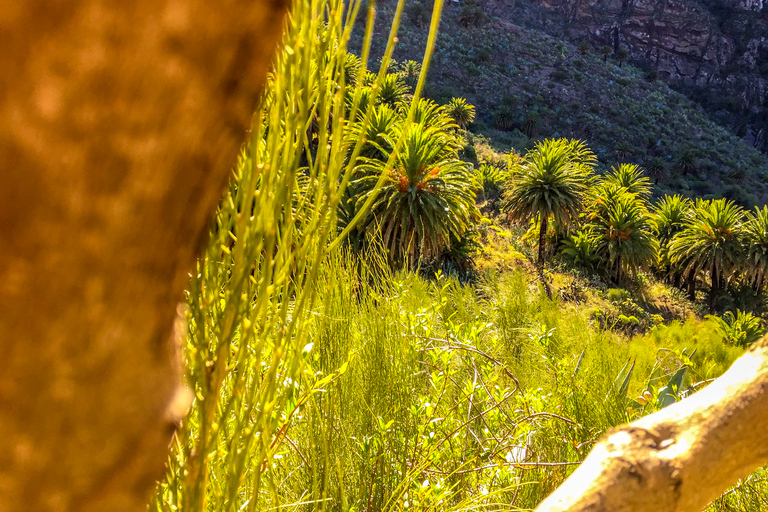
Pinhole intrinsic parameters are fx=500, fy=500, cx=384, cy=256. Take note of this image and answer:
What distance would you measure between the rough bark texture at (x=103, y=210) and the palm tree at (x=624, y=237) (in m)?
18.3

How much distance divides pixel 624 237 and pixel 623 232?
0.58ft

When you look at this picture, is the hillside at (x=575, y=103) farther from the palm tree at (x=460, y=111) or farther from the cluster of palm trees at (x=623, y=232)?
the cluster of palm trees at (x=623, y=232)

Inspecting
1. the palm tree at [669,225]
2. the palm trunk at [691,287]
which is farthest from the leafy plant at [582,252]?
the palm trunk at [691,287]

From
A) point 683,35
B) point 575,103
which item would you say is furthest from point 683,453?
point 683,35

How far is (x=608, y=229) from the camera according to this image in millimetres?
17453

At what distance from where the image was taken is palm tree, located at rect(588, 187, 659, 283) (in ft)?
55.7

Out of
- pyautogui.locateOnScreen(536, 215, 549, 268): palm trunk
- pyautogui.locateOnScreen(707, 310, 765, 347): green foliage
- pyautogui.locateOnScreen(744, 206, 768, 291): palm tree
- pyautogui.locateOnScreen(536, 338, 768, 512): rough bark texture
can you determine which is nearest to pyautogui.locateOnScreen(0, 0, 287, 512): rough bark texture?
pyautogui.locateOnScreen(536, 338, 768, 512): rough bark texture

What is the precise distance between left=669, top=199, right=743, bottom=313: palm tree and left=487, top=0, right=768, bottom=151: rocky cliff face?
35.3 m

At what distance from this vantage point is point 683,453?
0.68 meters

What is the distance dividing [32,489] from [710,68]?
6075 centimetres

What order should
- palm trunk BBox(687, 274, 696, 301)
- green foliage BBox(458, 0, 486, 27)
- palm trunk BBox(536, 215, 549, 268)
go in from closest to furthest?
1. palm trunk BBox(536, 215, 549, 268)
2. palm trunk BBox(687, 274, 696, 301)
3. green foliage BBox(458, 0, 486, 27)

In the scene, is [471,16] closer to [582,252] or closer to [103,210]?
[582,252]

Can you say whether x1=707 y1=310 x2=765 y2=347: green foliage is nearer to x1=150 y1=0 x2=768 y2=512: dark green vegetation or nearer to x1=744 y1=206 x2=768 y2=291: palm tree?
x1=150 y1=0 x2=768 y2=512: dark green vegetation

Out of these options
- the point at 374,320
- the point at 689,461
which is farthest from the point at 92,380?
the point at 374,320
